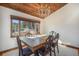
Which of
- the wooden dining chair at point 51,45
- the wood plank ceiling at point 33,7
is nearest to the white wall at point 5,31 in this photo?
the wood plank ceiling at point 33,7

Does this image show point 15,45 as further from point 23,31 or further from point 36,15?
point 36,15

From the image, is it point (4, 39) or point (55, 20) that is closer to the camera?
point (4, 39)

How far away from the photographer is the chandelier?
2.05m

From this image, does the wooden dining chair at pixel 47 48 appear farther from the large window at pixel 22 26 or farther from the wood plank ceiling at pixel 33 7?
the wood plank ceiling at pixel 33 7

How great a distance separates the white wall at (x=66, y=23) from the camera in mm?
2027

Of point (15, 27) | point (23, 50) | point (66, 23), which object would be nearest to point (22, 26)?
point (15, 27)

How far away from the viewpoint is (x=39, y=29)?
2.11m

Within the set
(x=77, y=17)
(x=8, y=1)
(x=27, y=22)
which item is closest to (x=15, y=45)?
(x=27, y=22)

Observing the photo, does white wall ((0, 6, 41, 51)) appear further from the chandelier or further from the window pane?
the chandelier

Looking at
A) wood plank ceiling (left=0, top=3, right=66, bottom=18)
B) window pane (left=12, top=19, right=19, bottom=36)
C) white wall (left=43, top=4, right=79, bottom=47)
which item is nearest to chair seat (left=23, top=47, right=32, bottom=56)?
window pane (left=12, top=19, right=19, bottom=36)

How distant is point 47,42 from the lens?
203cm

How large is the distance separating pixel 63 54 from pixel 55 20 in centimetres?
66

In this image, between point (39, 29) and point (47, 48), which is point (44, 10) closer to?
point (39, 29)

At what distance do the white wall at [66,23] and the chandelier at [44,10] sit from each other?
86 mm
